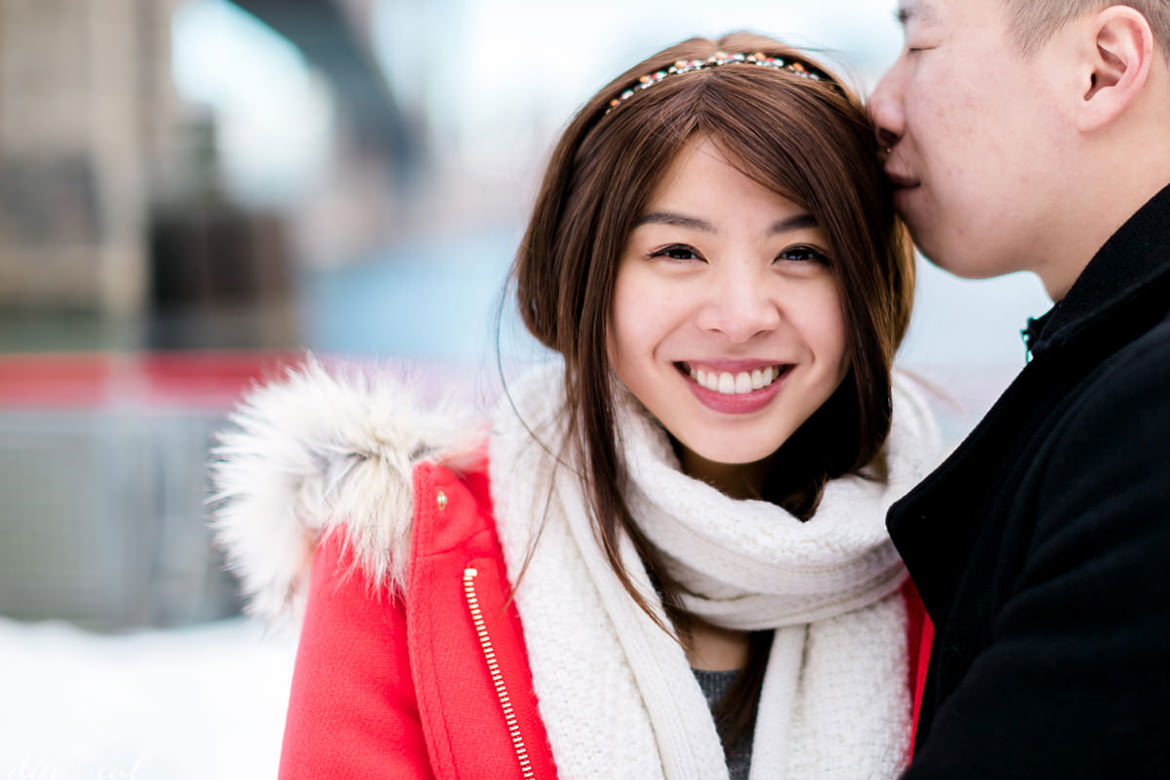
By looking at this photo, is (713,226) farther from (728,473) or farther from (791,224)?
(728,473)

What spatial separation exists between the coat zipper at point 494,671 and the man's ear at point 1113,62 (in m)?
1.03

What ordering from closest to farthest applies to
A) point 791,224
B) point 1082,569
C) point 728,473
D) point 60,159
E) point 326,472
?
point 1082,569
point 791,224
point 326,472
point 728,473
point 60,159

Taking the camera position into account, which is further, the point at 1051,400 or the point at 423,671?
the point at 423,671

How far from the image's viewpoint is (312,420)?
1422mm

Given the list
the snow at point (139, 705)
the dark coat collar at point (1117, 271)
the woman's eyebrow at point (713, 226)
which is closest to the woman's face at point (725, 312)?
the woman's eyebrow at point (713, 226)

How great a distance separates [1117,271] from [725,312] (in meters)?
0.48

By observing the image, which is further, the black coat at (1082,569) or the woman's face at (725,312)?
the woman's face at (725,312)

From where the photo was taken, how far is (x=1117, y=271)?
108 centimetres

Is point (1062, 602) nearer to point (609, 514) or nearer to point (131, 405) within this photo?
point (609, 514)

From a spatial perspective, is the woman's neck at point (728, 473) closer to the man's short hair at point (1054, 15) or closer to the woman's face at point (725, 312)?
the woman's face at point (725, 312)

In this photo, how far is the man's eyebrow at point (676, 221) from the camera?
4.26 ft

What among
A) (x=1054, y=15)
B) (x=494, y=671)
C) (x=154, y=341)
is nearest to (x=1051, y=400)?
(x=1054, y=15)

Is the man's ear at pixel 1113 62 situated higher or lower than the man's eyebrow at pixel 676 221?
higher

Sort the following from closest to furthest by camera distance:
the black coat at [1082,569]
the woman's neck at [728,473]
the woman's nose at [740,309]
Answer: the black coat at [1082,569]
the woman's nose at [740,309]
the woman's neck at [728,473]
